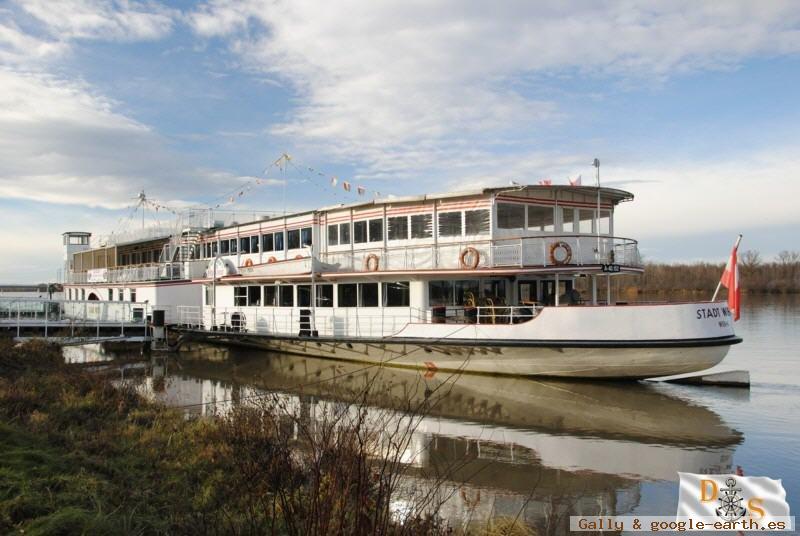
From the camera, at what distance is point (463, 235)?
1780 centimetres

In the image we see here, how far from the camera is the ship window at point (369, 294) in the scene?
1947cm

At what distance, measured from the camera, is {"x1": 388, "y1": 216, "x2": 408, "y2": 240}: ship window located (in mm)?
19141

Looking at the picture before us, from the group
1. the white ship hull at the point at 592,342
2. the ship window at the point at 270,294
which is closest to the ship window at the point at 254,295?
the ship window at the point at 270,294

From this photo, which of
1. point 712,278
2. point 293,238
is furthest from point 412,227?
point 712,278

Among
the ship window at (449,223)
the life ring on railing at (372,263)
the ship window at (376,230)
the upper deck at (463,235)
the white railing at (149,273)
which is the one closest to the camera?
the upper deck at (463,235)

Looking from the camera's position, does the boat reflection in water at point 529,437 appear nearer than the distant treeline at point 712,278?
Yes

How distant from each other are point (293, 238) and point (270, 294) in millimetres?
2466

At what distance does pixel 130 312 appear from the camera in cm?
2739

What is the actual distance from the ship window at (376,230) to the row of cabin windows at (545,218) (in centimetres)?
421

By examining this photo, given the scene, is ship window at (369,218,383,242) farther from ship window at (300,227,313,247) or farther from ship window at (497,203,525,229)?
ship window at (497,203,525,229)

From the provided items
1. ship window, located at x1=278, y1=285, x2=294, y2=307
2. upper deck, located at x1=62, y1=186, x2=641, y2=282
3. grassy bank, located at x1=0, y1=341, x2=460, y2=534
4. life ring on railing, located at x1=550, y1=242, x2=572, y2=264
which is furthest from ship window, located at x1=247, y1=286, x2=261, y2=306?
life ring on railing, located at x1=550, y1=242, x2=572, y2=264

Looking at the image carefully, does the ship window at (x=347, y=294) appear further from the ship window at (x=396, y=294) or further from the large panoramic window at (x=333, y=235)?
the large panoramic window at (x=333, y=235)

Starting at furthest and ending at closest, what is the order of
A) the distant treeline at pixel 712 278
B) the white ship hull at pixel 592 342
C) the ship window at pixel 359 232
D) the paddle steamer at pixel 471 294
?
the distant treeline at pixel 712 278 < the ship window at pixel 359 232 < the paddle steamer at pixel 471 294 < the white ship hull at pixel 592 342

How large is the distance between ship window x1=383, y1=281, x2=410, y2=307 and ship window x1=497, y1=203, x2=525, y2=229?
3.59m
